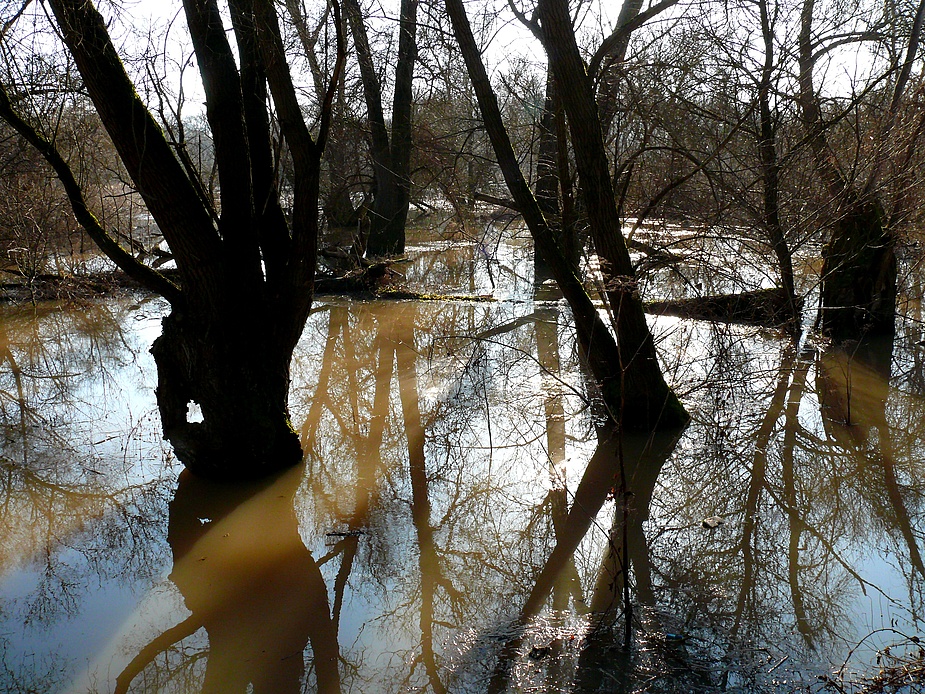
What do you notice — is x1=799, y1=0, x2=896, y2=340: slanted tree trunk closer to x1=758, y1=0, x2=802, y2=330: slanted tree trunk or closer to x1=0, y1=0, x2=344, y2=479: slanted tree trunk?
x1=758, y1=0, x2=802, y2=330: slanted tree trunk

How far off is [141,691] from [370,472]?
282cm

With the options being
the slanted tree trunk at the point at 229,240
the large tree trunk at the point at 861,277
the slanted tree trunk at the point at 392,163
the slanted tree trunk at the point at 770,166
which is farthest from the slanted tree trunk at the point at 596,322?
the slanted tree trunk at the point at 392,163

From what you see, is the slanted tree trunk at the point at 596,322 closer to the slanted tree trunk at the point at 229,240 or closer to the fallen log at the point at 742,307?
the slanted tree trunk at the point at 229,240

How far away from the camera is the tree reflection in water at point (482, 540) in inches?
143

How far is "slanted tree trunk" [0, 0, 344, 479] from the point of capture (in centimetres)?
529

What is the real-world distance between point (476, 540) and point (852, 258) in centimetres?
673

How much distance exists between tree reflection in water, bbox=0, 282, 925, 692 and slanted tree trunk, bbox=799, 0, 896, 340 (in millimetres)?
1473

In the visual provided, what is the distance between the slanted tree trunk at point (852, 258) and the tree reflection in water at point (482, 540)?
147 centimetres

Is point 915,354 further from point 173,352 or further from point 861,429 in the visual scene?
point 173,352

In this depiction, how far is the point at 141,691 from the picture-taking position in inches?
139

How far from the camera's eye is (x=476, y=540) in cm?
501

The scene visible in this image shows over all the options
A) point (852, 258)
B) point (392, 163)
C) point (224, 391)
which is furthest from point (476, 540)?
point (392, 163)

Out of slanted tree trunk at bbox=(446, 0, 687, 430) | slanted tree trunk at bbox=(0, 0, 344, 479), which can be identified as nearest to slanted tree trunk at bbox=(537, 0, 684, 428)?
slanted tree trunk at bbox=(446, 0, 687, 430)

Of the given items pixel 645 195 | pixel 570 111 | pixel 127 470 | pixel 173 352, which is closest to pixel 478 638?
pixel 173 352
